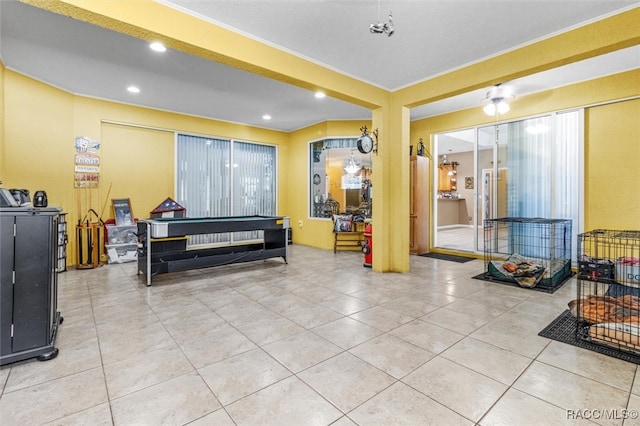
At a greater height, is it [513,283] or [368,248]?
[368,248]

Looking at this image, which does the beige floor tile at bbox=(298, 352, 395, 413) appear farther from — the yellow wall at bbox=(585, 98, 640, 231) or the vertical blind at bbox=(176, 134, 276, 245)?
the vertical blind at bbox=(176, 134, 276, 245)

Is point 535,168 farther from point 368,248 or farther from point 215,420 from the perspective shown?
point 215,420

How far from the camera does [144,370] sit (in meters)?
2.17

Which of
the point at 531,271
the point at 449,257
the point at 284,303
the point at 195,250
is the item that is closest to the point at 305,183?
the point at 195,250

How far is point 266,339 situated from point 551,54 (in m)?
4.31

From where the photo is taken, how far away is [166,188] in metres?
6.77

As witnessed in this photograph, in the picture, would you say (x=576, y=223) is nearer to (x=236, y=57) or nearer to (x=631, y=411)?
(x=631, y=411)

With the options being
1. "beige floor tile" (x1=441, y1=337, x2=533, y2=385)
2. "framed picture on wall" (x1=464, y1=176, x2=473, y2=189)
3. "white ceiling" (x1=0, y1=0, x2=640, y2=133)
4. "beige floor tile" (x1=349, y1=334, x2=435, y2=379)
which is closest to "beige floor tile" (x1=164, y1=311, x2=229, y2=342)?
"beige floor tile" (x1=349, y1=334, x2=435, y2=379)

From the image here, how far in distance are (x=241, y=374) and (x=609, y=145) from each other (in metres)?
6.18

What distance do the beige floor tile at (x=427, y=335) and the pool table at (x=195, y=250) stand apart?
3232 millimetres

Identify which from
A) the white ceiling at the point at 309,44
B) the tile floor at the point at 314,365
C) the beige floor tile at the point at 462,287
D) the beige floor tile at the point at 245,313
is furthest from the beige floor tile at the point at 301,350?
the white ceiling at the point at 309,44

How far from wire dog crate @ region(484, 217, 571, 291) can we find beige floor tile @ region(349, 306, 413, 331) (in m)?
2.28

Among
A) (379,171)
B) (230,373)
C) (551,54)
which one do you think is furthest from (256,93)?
(230,373)

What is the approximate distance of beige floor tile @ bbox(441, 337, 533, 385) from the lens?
2.12 metres
